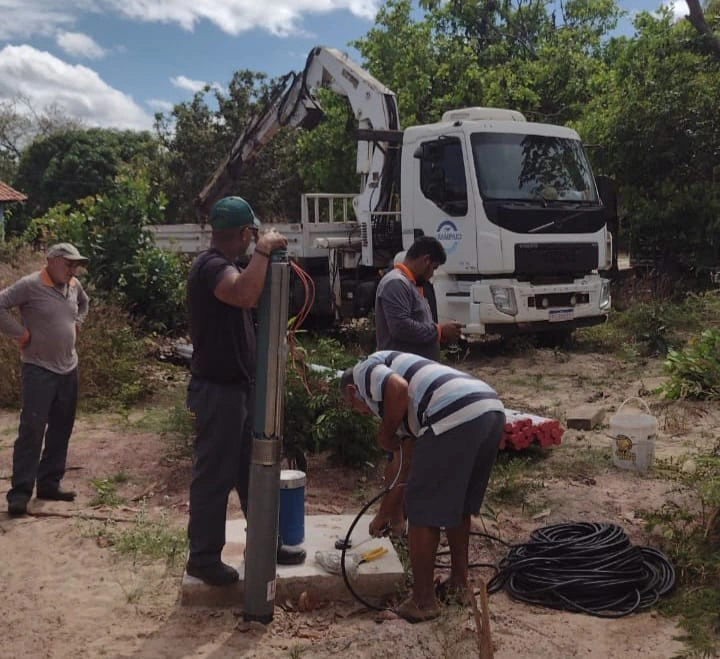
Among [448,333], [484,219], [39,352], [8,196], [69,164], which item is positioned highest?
[69,164]

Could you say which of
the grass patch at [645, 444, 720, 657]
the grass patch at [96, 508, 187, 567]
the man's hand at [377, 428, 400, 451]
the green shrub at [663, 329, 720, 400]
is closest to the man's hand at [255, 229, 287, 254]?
the man's hand at [377, 428, 400, 451]

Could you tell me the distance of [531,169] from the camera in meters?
10.3

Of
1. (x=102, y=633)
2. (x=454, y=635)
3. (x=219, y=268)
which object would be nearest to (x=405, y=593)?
(x=454, y=635)

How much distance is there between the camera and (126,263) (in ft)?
36.6

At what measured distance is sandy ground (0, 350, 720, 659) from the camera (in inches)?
144

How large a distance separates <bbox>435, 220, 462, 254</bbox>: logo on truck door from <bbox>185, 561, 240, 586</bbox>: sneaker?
667 cm

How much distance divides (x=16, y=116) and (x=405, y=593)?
164 ft

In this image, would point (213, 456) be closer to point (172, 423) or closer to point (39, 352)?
point (39, 352)

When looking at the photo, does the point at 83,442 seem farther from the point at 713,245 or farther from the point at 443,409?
the point at 713,245

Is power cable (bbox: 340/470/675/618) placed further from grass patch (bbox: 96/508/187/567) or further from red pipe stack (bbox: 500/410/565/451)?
red pipe stack (bbox: 500/410/565/451)

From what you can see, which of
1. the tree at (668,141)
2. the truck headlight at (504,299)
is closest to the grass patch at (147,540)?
the truck headlight at (504,299)

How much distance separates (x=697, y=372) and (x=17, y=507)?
20.8 feet

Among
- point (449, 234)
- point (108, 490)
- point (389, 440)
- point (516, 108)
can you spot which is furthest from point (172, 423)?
point (516, 108)

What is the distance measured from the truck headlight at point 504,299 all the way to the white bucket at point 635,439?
409 centimetres
